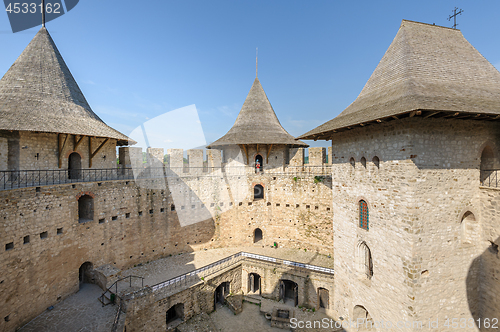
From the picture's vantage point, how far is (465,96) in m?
6.88

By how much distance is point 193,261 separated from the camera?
13.5 metres

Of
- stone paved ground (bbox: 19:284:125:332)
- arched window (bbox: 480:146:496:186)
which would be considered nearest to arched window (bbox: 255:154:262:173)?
stone paved ground (bbox: 19:284:125:332)

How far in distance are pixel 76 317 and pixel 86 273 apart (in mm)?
3007

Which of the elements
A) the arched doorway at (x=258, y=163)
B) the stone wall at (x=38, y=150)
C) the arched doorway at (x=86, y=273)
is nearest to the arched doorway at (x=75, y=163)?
the stone wall at (x=38, y=150)

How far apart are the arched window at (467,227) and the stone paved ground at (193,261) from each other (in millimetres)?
6807

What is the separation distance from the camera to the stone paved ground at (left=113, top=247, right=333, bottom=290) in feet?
39.0

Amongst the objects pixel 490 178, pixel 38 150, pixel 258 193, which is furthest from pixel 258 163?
pixel 38 150

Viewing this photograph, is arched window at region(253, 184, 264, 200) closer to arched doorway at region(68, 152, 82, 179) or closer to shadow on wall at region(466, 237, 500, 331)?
arched doorway at region(68, 152, 82, 179)

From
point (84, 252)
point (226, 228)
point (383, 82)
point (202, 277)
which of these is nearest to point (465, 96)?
point (383, 82)

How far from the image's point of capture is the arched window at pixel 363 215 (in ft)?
27.9

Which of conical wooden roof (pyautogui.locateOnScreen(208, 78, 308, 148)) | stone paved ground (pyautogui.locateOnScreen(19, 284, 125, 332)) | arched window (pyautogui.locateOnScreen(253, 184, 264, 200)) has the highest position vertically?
conical wooden roof (pyautogui.locateOnScreen(208, 78, 308, 148))

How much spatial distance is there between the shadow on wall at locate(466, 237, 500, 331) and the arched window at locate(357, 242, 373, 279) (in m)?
2.83

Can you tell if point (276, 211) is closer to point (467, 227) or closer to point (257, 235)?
point (257, 235)

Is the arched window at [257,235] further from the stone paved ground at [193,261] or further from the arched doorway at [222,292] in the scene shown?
the arched doorway at [222,292]
